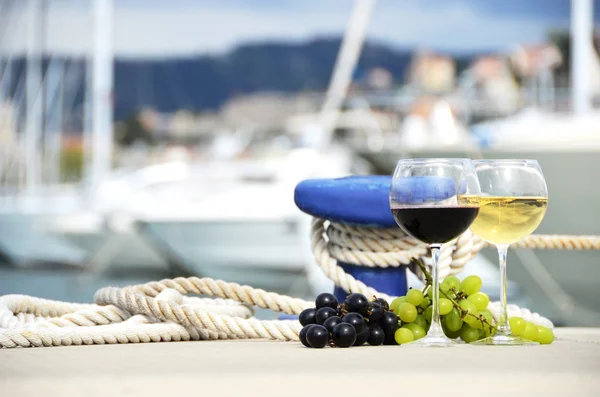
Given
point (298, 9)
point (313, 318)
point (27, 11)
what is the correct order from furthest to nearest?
point (298, 9) < point (27, 11) < point (313, 318)

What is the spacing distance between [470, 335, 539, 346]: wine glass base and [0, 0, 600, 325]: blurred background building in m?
8.57

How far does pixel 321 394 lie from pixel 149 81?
2657cm

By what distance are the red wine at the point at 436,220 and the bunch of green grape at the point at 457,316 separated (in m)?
0.13

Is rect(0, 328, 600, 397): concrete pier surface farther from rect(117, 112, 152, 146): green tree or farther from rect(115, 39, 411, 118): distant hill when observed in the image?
rect(117, 112, 152, 146): green tree

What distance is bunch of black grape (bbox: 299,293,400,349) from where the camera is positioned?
5.98ft

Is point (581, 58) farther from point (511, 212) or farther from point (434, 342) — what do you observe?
point (434, 342)

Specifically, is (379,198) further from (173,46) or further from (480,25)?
(480,25)

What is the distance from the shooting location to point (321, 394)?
1.27 meters

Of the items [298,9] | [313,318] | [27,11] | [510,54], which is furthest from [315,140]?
[298,9]

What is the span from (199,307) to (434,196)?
23.1 inches

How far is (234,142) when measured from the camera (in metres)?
18.1

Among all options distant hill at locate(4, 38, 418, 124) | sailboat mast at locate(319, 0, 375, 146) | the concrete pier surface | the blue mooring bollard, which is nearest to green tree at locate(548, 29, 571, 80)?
distant hill at locate(4, 38, 418, 124)

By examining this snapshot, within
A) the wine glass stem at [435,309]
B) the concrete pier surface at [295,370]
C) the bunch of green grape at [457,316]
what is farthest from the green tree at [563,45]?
the concrete pier surface at [295,370]

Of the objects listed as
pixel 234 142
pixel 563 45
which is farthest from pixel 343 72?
pixel 563 45
